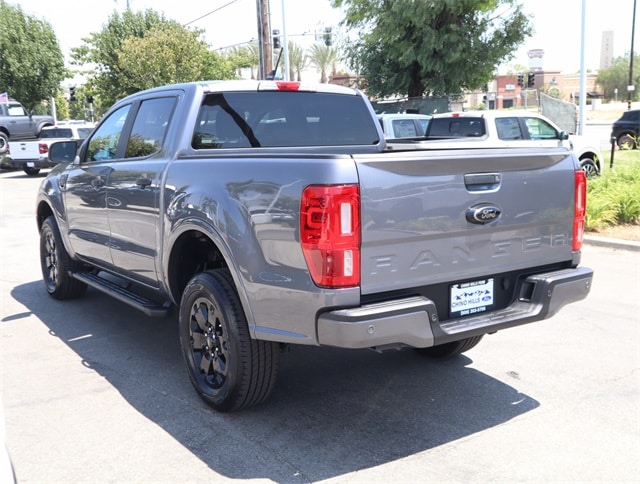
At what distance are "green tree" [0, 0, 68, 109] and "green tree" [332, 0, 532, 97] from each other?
16573 mm

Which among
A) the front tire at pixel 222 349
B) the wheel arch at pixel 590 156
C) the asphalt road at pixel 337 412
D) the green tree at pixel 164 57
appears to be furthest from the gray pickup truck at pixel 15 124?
the front tire at pixel 222 349

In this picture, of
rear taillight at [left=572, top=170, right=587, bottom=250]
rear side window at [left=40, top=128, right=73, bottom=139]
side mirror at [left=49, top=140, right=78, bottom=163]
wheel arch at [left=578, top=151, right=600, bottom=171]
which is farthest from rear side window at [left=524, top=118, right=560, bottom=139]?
rear side window at [left=40, top=128, right=73, bottom=139]

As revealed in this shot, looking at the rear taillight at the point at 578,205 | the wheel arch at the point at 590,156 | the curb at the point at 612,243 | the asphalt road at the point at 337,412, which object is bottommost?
the asphalt road at the point at 337,412

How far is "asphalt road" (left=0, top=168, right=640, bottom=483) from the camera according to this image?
3486 millimetres

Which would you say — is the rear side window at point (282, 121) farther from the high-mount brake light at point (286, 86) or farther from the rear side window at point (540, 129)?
the rear side window at point (540, 129)

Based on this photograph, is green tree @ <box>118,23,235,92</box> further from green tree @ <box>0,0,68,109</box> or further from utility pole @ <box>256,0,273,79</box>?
utility pole @ <box>256,0,273,79</box>

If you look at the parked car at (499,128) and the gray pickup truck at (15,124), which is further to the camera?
the gray pickup truck at (15,124)

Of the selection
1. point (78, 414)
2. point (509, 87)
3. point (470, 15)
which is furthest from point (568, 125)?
point (509, 87)

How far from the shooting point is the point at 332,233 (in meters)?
3.24

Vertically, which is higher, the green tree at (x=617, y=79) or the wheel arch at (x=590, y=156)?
the green tree at (x=617, y=79)

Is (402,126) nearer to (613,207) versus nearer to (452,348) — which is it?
(613,207)

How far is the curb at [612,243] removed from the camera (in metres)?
8.97

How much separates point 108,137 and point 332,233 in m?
3.19

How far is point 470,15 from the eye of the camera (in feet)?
90.8
